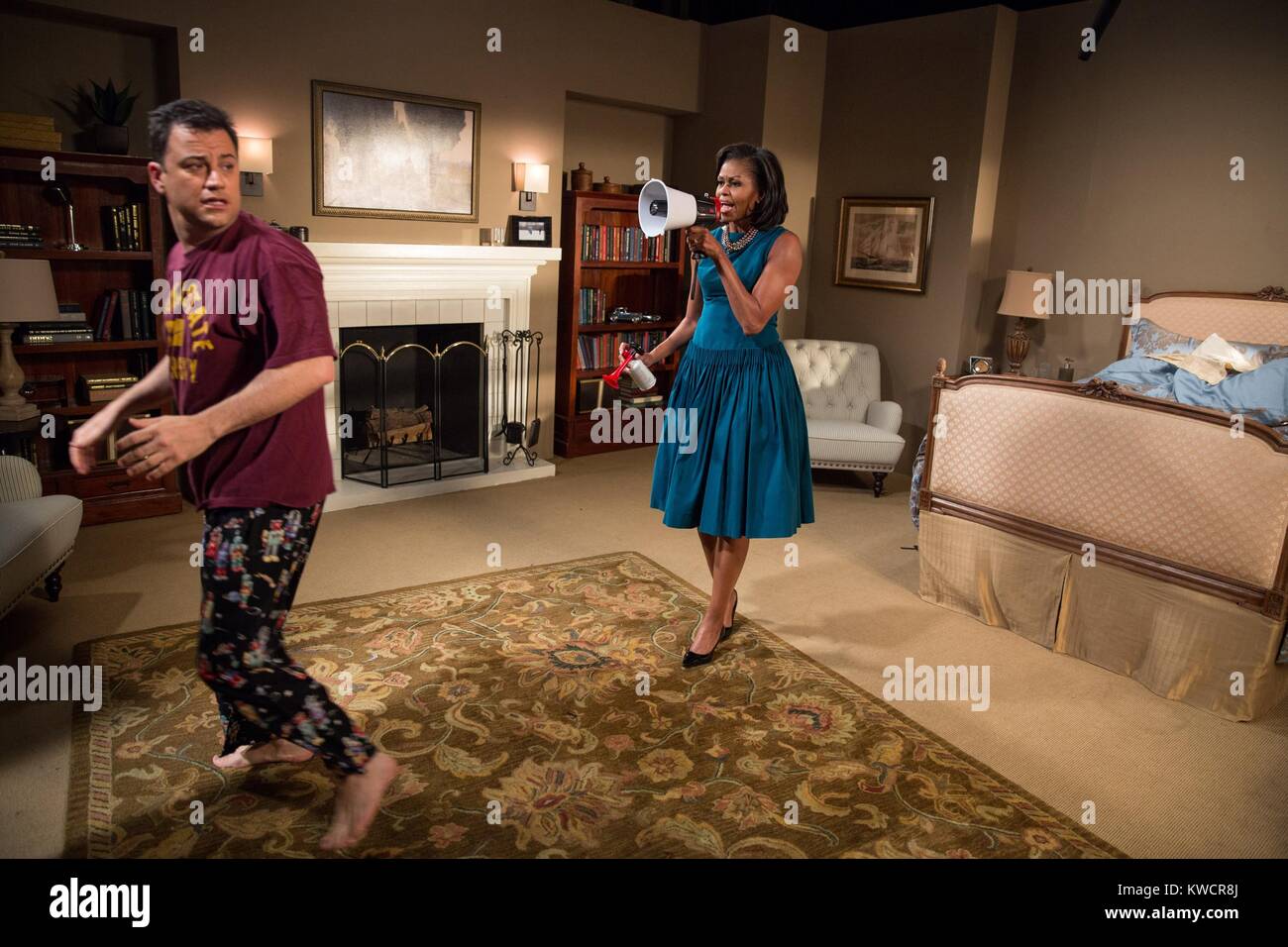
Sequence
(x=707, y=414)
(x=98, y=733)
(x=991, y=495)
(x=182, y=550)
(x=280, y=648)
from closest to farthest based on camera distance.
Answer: (x=280, y=648) < (x=98, y=733) < (x=707, y=414) < (x=991, y=495) < (x=182, y=550)

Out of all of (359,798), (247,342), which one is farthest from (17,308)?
(359,798)

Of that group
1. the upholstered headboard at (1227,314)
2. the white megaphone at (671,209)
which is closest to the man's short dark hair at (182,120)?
the white megaphone at (671,209)

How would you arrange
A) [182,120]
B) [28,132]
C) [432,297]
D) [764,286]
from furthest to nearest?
[432,297], [28,132], [764,286], [182,120]

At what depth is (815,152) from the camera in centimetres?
636

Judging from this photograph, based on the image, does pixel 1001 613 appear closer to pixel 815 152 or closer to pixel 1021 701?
pixel 1021 701

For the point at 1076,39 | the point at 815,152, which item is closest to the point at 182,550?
the point at 815,152

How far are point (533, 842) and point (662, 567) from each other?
1.97 meters

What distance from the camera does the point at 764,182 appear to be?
8.73ft

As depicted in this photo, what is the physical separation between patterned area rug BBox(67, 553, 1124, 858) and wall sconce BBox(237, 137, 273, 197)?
90.0 inches

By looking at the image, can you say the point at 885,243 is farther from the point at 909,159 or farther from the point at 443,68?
the point at 443,68

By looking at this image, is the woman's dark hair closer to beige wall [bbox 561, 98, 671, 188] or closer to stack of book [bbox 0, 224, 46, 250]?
stack of book [bbox 0, 224, 46, 250]

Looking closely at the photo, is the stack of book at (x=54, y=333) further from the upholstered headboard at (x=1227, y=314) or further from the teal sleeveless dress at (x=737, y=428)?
the upholstered headboard at (x=1227, y=314)

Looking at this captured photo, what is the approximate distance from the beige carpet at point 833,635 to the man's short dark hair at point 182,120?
1559 mm

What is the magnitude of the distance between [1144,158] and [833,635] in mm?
3497
